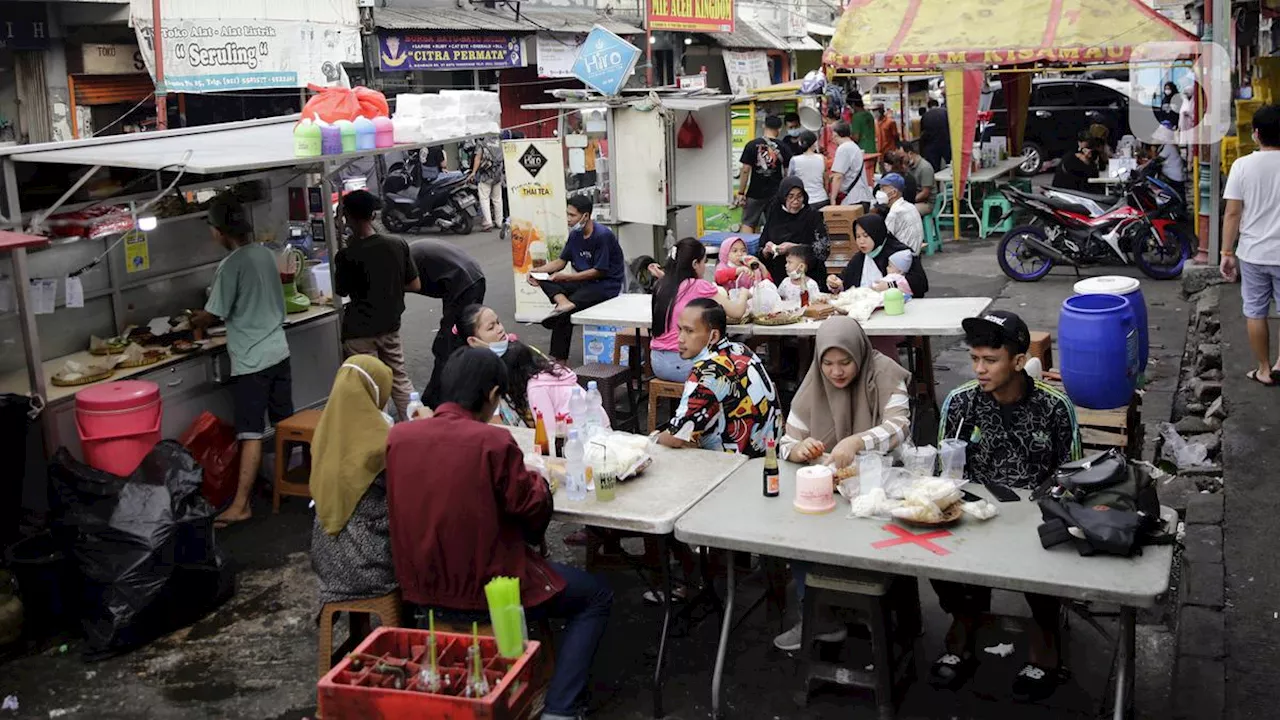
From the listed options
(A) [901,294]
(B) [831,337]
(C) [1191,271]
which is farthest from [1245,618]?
(C) [1191,271]

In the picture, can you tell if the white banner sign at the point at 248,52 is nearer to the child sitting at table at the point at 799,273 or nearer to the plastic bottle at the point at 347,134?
the plastic bottle at the point at 347,134

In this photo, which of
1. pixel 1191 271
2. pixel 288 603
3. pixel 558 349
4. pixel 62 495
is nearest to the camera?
pixel 62 495

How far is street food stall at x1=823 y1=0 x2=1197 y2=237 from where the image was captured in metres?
9.05

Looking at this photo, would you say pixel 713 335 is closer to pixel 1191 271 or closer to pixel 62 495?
pixel 62 495

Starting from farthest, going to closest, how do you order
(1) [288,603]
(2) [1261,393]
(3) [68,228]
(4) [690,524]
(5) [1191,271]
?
(5) [1191,271]
(2) [1261,393]
(3) [68,228]
(1) [288,603]
(4) [690,524]

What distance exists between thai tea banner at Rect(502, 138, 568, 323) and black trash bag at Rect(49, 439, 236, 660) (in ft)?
19.2

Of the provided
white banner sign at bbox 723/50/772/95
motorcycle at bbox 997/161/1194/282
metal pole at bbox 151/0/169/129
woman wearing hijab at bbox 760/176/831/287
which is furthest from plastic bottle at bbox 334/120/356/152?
white banner sign at bbox 723/50/772/95

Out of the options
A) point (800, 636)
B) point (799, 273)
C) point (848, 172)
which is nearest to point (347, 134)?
point (799, 273)

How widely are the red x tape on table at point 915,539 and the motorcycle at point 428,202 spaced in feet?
49.4

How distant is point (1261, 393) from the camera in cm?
757

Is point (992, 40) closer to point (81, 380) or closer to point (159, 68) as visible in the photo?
point (81, 380)

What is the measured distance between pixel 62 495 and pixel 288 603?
1.17 metres

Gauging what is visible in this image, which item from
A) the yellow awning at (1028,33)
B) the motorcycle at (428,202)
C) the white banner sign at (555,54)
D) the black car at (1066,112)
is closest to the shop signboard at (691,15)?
the white banner sign at (555,54)

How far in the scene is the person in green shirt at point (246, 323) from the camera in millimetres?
7285
